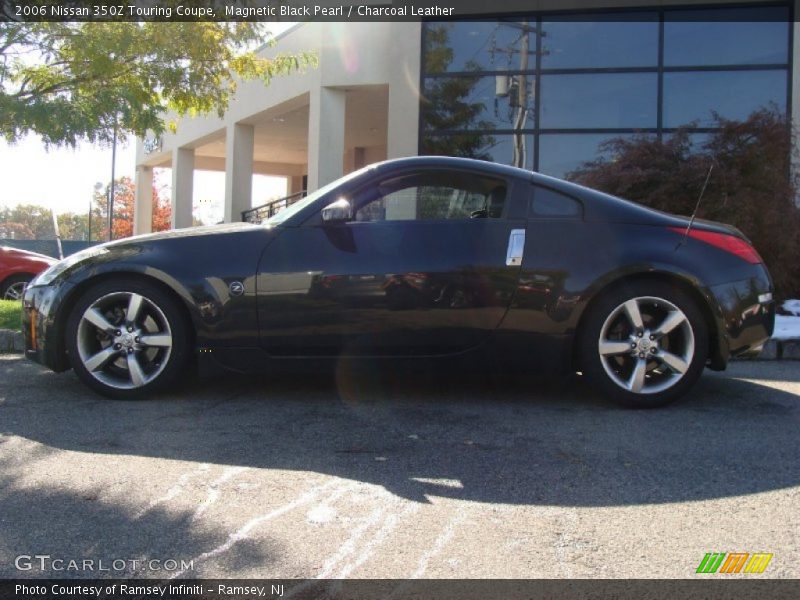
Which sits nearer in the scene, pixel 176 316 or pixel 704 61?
pixel 176 316

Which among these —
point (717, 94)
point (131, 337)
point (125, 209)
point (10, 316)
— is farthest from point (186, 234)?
point (125, 209)

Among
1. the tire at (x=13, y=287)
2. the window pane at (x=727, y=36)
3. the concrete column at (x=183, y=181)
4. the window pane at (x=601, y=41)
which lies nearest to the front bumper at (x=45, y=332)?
the tire at (x=13, y=287)

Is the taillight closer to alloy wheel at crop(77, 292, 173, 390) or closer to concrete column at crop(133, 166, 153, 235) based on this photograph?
alloy wheel at crop(77, 292, 173, 390)

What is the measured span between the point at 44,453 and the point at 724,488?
9.77 feet

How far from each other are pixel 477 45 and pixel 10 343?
31.1 ft

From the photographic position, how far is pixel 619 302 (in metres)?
4.23

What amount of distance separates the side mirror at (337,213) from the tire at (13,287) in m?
8.35

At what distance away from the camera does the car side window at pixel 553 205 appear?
172 inches

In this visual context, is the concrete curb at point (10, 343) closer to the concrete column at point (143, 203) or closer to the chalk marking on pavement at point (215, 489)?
the chalk marking on pavement at point (215, 489)

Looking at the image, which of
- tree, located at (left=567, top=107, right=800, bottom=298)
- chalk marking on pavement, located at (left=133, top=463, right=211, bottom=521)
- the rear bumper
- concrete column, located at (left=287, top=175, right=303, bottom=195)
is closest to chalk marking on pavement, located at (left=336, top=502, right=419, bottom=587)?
chalk marking on pavement, located at (left=133, top=463, right=211, bottom=521)

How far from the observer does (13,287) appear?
11.0 metres

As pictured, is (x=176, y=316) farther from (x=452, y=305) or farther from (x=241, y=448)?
(x=452, y=305)

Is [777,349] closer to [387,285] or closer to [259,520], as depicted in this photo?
[387,285]

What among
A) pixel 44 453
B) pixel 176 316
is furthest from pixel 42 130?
pixel 44 453
